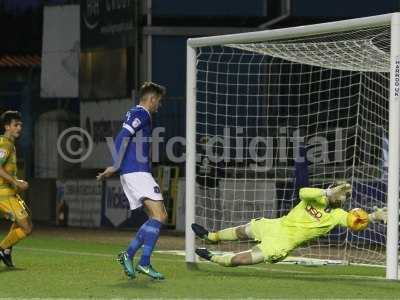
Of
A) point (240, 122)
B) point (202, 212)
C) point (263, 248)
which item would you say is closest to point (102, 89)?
point (240, 122)

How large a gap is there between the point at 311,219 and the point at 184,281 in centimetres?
141

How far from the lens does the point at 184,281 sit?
1305 cm

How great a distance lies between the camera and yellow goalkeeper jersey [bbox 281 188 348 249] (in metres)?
13.3

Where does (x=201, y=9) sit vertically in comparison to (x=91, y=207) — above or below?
above

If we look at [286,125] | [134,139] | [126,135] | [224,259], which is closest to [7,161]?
[134,139]

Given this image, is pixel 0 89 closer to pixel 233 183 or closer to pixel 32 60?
pixel 32 60

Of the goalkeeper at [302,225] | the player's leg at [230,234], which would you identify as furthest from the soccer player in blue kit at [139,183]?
the player's leg at [230,234]

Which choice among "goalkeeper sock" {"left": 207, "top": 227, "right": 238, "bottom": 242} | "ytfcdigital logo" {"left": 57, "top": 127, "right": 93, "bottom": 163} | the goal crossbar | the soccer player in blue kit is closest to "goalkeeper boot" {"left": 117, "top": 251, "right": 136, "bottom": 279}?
the soccer player in blue kit

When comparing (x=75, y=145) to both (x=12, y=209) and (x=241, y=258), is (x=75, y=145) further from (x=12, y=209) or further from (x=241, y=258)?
(x=241, y=258)

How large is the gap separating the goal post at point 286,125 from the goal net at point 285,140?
0.02 m

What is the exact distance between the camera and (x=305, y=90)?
20.7 metres

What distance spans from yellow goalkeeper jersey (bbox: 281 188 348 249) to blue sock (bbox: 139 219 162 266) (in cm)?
134

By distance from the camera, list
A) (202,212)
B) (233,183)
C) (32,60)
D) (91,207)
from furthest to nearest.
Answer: (32,60), (91,207), (233,183), (202,212)

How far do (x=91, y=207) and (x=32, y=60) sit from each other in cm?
790
